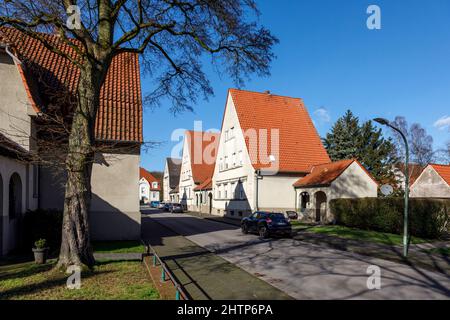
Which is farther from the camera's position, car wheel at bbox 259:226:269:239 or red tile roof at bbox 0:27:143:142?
car wheel at bbox 259:226:269:239

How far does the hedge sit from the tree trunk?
17.6 metres

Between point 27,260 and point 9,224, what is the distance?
68.1 inches

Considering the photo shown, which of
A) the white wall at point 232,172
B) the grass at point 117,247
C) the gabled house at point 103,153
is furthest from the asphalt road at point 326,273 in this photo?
the white wall at point 232,172

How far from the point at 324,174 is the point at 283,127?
7299 mm

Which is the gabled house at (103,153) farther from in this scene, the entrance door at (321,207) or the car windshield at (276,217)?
the entrance door at (321,207)

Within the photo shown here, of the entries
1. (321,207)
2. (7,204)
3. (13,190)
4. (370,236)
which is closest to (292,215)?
(321,207)

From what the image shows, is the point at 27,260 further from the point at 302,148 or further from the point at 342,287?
the point at 302,148

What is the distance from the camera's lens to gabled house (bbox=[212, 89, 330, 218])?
2961 cm

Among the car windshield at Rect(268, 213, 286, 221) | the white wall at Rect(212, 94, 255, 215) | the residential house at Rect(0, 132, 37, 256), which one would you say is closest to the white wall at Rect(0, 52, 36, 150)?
the residential house at Rect(0, 132, 37, 256)

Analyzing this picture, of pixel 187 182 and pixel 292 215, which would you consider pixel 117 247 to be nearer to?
pixel 292 215

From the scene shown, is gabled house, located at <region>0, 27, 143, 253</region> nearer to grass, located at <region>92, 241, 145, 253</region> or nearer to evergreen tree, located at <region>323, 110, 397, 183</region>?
grass, located at <region>92, 241, 145, 253</region>

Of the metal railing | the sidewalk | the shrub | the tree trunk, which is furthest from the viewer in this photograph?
the shrub

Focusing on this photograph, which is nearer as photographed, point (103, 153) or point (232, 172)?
point (103, 153)

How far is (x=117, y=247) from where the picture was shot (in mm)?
13672
